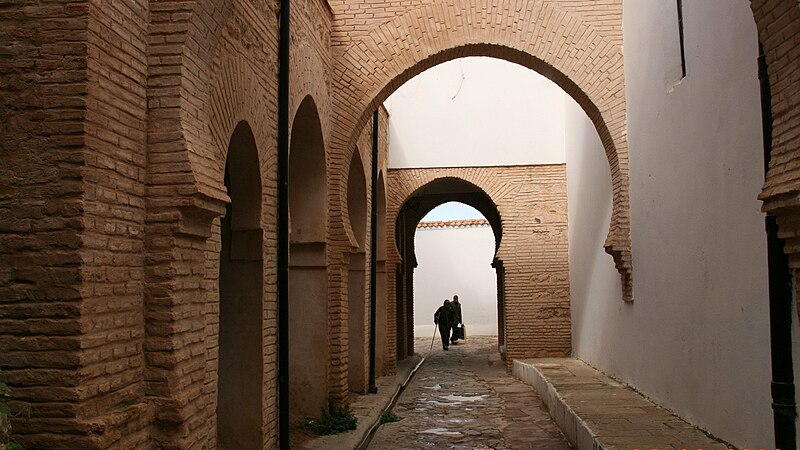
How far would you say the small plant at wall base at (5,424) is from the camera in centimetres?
318

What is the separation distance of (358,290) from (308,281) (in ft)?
8.92

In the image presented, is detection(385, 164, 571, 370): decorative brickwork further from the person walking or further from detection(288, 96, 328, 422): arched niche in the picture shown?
the person walking

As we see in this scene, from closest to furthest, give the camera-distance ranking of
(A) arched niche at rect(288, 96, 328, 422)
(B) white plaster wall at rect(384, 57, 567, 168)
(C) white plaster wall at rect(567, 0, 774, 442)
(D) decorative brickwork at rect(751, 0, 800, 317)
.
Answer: (D) decorative brickwork at rect(751, 0, 800, 317), (C) white plaster wall at rect(567, 0, 774, 442), (A) arched niche at rect(288, 96, 328, 422), (B) white plaster wall at rect(384, 57, 567, 168)

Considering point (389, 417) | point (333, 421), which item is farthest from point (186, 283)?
point (389, 417)

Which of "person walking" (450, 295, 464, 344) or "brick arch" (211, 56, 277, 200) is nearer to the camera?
"brick arch" (211, 56, 277, 200)

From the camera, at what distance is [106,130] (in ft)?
12.5

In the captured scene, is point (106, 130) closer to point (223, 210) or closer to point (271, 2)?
point (223, 210)

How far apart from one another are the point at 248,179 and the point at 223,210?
165cm

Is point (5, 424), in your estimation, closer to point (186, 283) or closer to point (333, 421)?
point (186, 283)

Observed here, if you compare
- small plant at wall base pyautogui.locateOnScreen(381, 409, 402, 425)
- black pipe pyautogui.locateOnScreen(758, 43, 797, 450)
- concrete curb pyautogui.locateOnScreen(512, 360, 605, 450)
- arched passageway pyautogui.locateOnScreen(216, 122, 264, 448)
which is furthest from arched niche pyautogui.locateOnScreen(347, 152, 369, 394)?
black pipe pyautogui.locateOnScreen(758, 43, 797, 450)

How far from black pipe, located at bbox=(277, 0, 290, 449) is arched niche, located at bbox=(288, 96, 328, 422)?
1.56 meters

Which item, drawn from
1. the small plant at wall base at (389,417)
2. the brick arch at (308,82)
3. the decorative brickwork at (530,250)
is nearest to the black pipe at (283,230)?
the brick arch at (308,82)

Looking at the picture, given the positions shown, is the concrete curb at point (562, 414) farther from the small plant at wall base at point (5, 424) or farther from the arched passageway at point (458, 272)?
the arched passageway at point (458, 272)

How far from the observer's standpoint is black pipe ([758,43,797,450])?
4688 mm
